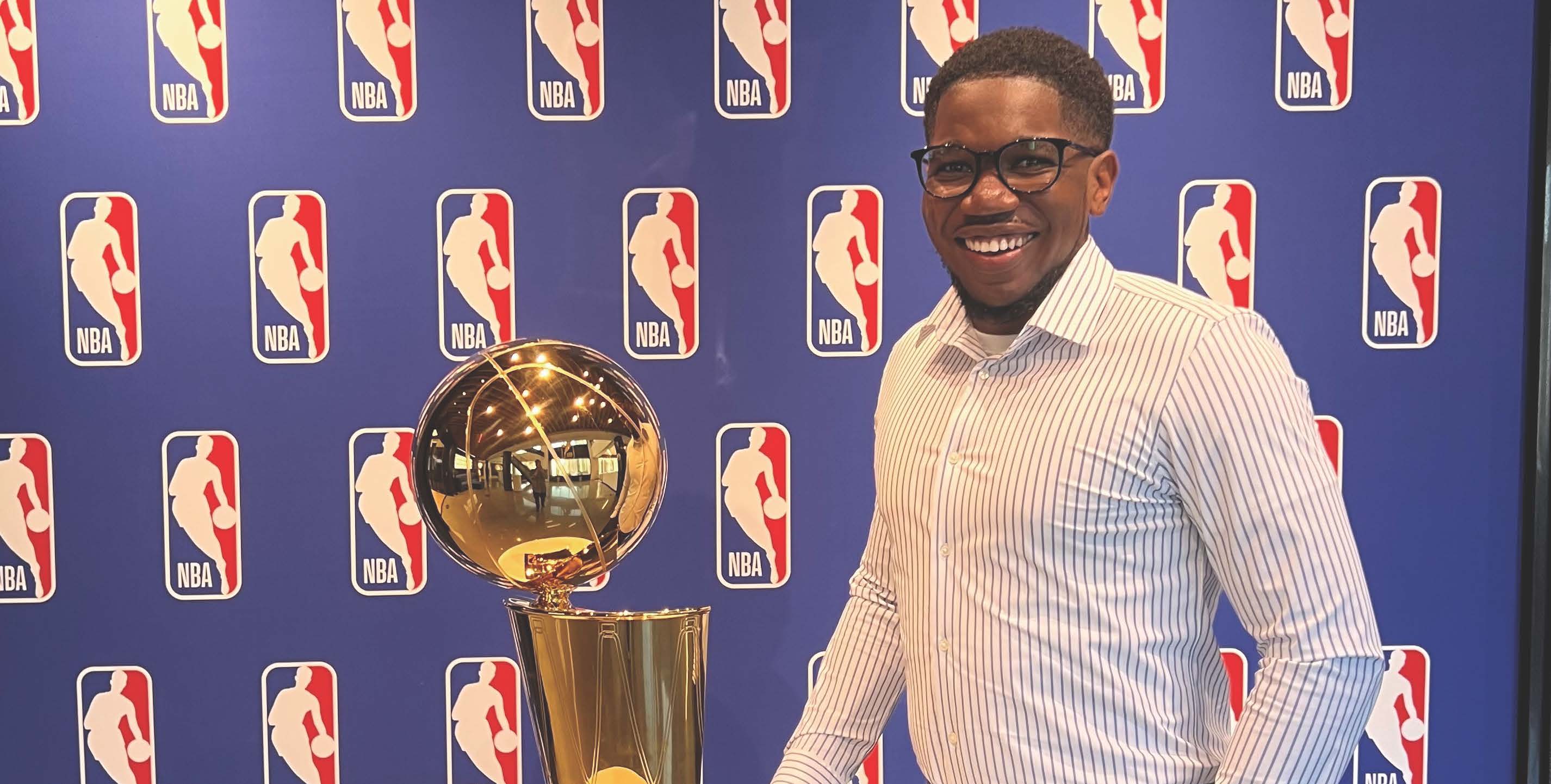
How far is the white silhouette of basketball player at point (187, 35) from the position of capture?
189 cm

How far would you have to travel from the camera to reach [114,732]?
6.52 feet

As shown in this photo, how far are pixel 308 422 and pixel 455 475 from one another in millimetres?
879

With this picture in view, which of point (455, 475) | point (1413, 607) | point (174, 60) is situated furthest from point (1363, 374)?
point (174, 60)

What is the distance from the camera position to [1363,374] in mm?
1940

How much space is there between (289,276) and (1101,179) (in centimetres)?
140

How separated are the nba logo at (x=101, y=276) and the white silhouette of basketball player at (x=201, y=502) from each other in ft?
0.64

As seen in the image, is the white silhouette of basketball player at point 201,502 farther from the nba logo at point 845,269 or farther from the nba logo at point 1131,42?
the nba logo at point 1131,42

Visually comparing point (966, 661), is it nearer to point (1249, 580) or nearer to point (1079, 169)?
point (1249, 580)

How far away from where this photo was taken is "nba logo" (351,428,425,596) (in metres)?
1.95

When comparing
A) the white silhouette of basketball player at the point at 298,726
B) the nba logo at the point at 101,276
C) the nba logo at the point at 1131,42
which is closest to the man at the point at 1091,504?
the nba logo at the point at 1131,42

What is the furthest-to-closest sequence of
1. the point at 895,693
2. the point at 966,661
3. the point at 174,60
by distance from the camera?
the point at 174,60 → the point at 895,693 → the point at 966,661

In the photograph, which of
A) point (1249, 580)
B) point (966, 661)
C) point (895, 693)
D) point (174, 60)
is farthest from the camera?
point (174, 60)

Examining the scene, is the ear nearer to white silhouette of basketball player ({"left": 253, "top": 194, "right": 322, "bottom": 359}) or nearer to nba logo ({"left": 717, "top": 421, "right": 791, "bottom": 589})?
nba logo ({"left": 717, "top": 421, "right": 791, "bottom": 589})

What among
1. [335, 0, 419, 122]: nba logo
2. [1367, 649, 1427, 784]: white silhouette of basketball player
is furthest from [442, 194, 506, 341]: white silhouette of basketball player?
[1367, 649, 1427, 784]: white silhouette of basketball player
